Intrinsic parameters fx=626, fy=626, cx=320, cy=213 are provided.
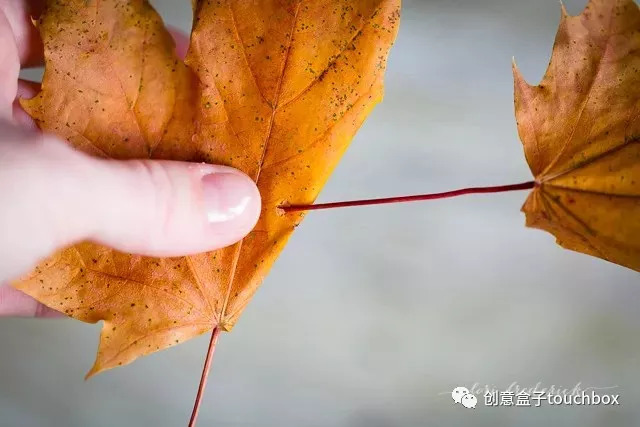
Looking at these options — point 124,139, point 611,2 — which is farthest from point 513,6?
point 124,139

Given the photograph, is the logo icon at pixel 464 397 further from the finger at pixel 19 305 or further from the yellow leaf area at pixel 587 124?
the finger at pixel 19 305

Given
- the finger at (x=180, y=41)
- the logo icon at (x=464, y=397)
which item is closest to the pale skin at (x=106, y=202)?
the finger at (x=180, y=41)

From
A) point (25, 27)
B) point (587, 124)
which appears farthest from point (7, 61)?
point (587, 124)

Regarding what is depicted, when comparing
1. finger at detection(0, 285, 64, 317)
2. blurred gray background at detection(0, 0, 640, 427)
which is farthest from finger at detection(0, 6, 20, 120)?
blurred gray background at detection(0, 0, 640, 427)

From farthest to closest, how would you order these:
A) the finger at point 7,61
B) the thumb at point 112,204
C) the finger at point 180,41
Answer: the finger at point 180,41, the finger at point 7,61, the thumb at point 112,204

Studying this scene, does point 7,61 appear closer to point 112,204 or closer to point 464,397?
point 112,204

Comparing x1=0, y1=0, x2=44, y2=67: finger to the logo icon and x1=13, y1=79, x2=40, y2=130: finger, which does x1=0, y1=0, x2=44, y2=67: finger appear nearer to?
x1=13, y1=79, x2=40, y2=130: finger

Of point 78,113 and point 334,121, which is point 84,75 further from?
point 334,121
